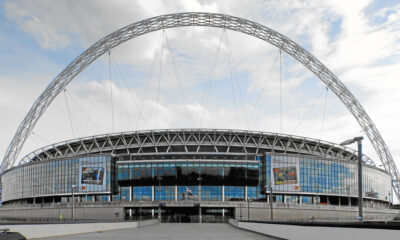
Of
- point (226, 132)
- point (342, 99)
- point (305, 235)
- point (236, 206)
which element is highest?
point (342, 99)

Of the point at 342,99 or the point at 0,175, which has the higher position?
the point at 342,99

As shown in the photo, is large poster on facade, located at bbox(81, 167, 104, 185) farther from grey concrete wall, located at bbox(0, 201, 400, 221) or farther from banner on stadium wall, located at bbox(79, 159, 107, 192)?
grey concrete wall, located at bbox(0, 201, 400, 221)

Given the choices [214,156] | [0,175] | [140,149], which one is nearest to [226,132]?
[214,156]

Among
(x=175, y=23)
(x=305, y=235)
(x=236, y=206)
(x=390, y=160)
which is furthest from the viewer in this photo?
(x=390, y=160)

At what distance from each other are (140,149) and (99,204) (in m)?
25.5

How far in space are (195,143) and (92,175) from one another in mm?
29090

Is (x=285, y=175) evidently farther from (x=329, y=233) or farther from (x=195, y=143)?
(x=329, y=233)

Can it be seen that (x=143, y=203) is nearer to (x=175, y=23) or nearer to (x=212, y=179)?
(x=212, y=179)

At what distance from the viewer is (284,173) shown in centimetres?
10425

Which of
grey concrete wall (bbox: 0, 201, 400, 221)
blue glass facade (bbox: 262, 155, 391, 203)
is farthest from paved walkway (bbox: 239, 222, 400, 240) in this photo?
blue glass facade (bbox: 262, 155, 391, 203)

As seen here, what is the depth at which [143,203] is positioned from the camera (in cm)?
9269

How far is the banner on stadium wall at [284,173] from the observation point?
104 metres

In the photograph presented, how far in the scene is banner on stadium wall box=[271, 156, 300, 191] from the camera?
103625mm

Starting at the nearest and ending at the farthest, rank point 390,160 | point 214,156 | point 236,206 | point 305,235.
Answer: point 305,235 < point 236,206 < point 214,156 < point 390,160
